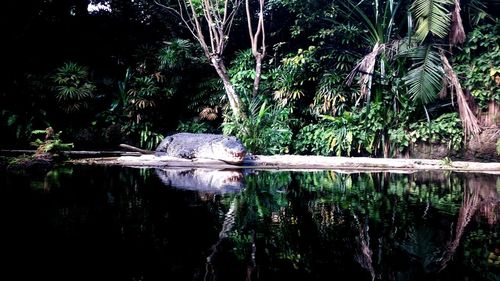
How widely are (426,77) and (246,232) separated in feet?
20.1

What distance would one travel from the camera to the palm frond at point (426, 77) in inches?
273

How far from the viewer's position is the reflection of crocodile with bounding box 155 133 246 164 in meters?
6.17

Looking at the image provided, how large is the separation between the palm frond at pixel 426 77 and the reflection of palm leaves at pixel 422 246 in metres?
5.34

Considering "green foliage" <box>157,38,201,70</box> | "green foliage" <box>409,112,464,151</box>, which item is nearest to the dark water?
"green foliage" <box>409,112,464,151</box>

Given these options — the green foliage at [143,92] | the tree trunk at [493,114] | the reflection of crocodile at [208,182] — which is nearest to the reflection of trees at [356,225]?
the reflection of crocodile at [208,182]

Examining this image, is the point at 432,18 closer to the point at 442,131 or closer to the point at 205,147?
the point at 442,131

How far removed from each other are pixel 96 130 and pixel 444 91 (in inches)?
353

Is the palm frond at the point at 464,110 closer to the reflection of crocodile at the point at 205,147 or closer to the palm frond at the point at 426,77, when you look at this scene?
the palm frond at the point at 426,77

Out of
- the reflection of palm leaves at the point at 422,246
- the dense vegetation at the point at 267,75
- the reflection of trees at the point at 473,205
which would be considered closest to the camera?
the reflection of palm leaves at the point at 422,246

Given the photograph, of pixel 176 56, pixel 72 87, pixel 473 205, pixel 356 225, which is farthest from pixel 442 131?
pixel 72 87

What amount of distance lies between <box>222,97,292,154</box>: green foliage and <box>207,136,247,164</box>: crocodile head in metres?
1.39

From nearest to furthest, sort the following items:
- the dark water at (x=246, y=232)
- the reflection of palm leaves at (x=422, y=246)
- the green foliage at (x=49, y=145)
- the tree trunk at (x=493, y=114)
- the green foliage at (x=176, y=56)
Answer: the dark water at (x=246, y=232) → the reflection of palm leaves at (x=422, y=246) → the green foliage at (x=49, y=145) → the tree trunk at (x=493, y=114) → the green foliage at (x=176, y=56)

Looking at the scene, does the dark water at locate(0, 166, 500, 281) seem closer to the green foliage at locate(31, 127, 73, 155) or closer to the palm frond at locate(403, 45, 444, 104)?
the green foliage at locate(31, 127, 73, 155)

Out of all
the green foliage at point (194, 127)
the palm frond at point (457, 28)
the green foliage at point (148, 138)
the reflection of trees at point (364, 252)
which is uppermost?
the palm frond at point (457, 28)
